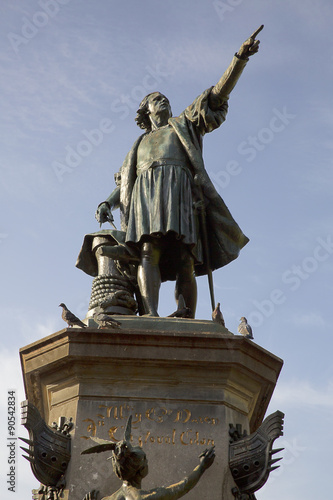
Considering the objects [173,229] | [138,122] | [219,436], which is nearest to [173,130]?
[138,122]

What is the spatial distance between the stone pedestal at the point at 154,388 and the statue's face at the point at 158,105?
3.92 meters

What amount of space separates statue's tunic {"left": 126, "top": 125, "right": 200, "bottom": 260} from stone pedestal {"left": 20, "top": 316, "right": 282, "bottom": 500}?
5.26ft

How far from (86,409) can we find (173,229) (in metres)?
2.87

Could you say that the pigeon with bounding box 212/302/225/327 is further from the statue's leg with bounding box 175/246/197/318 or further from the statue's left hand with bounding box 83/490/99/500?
the statue's left hand with bounding box 83/490/99/500

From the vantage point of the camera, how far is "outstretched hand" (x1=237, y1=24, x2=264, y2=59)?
45.3 ft

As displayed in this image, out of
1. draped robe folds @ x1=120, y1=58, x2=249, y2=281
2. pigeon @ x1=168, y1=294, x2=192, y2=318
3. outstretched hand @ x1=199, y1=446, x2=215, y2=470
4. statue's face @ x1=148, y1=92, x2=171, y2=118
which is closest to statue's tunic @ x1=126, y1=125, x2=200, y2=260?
draped robe folds @ x1=120, y1=58, x2=249, y2=281

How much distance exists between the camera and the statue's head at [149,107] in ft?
48.9

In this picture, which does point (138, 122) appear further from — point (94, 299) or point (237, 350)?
point (237, 350)

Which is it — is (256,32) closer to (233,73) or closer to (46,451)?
(233,73)

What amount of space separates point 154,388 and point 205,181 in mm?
3447

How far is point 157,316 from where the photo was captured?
42.1ft

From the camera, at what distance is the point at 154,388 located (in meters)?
11.7

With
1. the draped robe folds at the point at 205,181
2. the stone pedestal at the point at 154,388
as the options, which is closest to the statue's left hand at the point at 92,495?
the stone pedestal at the point at 154,388

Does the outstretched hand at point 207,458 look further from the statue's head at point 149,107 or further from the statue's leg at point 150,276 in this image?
the statue's head at point 149,107
